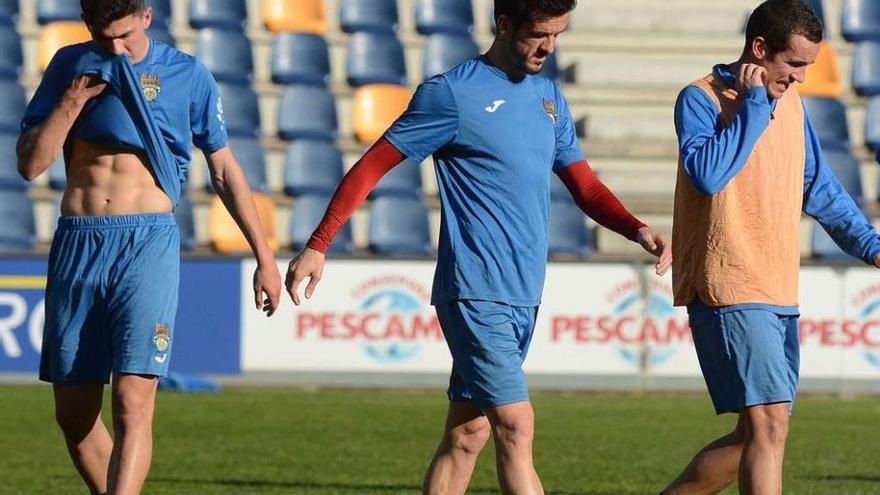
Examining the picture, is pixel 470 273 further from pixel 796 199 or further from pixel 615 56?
pixel 615 56

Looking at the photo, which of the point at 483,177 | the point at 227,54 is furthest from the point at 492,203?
the point at 227,54

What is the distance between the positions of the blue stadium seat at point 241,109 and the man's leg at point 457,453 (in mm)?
13121

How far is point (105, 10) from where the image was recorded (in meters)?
6.20

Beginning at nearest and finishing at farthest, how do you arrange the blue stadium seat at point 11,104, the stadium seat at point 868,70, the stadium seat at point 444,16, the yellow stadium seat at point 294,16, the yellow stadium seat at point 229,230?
the yellow stadium seat at point 229,230
the blue stadium seat at point 11,104
the yellow stadium seat at point 294,16
the stadium seat at point 444,16
the stadium seat at point 868,70

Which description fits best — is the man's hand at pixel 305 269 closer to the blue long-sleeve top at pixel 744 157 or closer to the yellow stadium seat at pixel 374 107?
the blue long-sleeve top at pixel 744 157

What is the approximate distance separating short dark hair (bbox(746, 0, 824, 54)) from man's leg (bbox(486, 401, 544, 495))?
1.50 meters

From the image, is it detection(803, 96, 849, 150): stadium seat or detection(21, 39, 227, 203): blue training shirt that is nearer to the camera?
detection(21, 39, 227, 203): blue training shirt

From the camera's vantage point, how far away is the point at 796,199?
6.45 metres

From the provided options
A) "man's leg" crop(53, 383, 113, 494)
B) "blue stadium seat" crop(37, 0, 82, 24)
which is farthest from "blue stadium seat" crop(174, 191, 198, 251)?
"man's leg" crop(53, 383, 113, 494)

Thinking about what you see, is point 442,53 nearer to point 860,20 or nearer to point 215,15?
point 215,15

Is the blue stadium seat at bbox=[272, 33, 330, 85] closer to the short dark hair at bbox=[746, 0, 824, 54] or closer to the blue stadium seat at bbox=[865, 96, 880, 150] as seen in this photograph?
the blue stadium seat at bbox=[865, 96, 880, 150]

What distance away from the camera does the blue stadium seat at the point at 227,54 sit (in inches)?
780

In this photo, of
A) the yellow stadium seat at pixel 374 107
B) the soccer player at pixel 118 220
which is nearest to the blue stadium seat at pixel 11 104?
the yellow stadium seat at pixel 374 107

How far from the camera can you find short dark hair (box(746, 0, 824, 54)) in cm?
620
